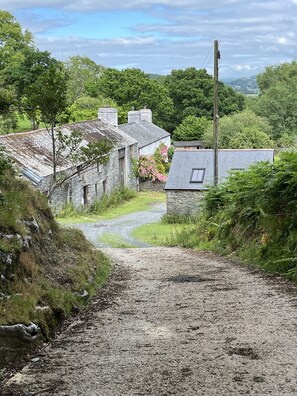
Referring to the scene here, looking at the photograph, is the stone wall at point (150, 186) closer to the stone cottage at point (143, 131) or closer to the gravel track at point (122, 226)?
the stone cottage at point (143, 131)

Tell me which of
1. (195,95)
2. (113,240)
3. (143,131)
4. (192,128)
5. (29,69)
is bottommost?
(113,240)

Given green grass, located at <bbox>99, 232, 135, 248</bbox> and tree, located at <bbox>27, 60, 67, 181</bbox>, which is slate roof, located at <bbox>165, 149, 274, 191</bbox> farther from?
tree, located at <bbox>27, 60, 67, 181</bbox>

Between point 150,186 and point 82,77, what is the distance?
142 feet

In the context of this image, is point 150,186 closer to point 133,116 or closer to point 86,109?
point 133,116

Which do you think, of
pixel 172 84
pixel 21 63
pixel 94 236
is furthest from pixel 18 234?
pixel 172 84

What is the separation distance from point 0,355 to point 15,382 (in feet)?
2.74

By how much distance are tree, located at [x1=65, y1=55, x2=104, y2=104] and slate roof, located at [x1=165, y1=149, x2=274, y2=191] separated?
36.5 metres

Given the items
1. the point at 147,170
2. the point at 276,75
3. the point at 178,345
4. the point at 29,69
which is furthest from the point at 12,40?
the point at 178,345

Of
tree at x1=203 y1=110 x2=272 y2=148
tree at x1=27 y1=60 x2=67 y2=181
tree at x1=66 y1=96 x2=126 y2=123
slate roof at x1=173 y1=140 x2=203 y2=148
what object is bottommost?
slate roof at x1=173 y1=140 x2=203 y2=148

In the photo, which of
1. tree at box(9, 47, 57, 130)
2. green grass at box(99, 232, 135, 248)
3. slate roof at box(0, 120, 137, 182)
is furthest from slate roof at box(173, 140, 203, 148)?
green grass at box(99, 232, 135, 248)

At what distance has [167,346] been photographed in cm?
823

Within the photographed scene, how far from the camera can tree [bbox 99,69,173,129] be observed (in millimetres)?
72375

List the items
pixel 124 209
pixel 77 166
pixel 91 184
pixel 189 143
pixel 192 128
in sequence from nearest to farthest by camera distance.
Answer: pixel 77 166 < pixel 91 184 < pixel 124 209 < pixel 189 143 < pixel 192 128

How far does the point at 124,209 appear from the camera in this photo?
43406mm
